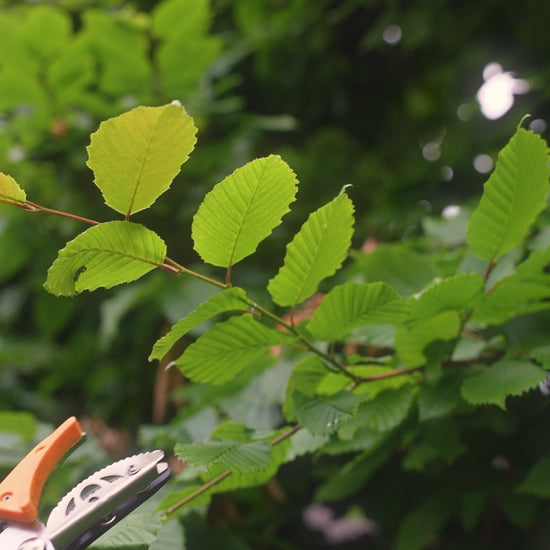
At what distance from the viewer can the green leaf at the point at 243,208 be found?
10.6 inches

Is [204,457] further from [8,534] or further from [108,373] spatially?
[108,373]

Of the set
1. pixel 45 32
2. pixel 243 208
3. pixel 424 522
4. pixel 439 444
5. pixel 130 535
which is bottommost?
pixel 424 522

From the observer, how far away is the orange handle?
229 mm

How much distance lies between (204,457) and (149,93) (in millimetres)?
568

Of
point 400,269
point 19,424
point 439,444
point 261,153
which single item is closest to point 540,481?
point 439,444

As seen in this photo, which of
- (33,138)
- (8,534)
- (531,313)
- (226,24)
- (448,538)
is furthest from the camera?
(226,24)

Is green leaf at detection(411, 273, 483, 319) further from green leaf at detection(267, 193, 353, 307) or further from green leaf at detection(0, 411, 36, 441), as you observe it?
green leaf at detection(0, 411, 36, 441)

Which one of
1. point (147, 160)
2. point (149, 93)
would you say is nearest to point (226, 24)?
point (149, 93)

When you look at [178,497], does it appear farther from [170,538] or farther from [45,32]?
[45,32]

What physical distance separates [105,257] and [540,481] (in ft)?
1.08

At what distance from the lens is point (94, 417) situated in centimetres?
87

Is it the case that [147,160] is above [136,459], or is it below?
above

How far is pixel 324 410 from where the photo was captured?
0.31 metres

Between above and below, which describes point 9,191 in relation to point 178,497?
above
